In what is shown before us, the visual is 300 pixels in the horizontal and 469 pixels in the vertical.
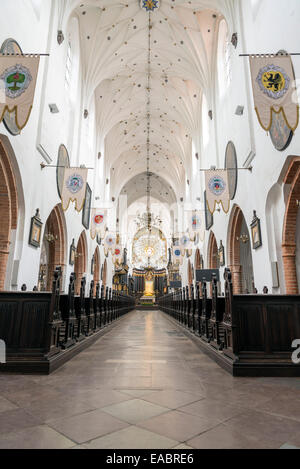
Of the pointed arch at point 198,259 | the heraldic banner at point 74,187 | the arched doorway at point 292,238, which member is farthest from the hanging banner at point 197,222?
the arched doorway at point 292,238

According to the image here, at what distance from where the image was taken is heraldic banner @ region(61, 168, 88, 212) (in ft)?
34.9

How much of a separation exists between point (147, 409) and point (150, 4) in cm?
1741

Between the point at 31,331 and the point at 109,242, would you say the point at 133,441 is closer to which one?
the point at 31,331

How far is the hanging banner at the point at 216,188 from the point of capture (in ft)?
35.5

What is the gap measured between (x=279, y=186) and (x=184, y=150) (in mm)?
16838

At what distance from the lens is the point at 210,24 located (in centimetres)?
1425

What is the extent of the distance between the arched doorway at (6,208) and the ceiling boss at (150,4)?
11.9 metres

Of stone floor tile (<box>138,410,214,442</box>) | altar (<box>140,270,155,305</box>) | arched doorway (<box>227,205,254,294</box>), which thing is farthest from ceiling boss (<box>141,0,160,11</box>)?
altar (<box>140,270,155,305</box>)

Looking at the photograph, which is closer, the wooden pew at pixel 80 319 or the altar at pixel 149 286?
the wooden pew at pixel 80 319

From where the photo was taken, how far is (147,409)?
2504 mm

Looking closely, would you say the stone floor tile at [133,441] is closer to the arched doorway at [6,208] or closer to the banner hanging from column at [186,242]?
the arched doorway at [6,208]

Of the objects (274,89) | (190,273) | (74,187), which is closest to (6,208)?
(74,187)

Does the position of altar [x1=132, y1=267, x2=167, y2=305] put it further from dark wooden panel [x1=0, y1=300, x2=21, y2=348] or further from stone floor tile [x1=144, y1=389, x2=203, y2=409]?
stone floor tile [x1=144, y1=389, x2=203, y2=409]

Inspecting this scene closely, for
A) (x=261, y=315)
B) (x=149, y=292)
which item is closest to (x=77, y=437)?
(x=261, y=315)
